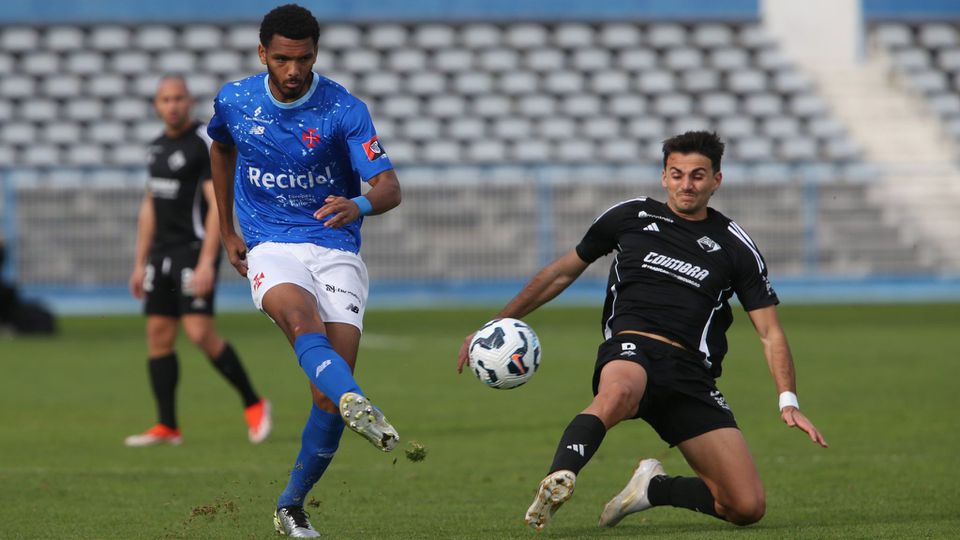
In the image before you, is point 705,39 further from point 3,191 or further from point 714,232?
point 714,232

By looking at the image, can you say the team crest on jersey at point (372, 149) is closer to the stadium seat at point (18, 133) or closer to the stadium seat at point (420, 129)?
the stadium seat at point (420, 129)

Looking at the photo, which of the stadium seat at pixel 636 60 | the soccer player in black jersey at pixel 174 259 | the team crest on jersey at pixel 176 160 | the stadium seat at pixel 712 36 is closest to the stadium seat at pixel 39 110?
the stadium seat at pixel 636 60

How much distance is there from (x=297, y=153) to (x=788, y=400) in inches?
85.6

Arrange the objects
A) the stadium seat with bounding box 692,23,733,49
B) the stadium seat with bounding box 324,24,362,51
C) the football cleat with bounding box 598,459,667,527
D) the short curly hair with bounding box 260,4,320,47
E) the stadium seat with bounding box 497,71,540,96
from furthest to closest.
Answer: the stadium seat with bounding box 692,23,733,49, the stadium seat with bounding box 324,24,362,51, the stadium seat with bounding box 497,71,540,96, the football cleat with bounding box 598,459,667,527, the short curly hair with bounding box 260,4,320,47

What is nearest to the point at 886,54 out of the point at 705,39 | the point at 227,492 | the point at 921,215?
the point at 705,39

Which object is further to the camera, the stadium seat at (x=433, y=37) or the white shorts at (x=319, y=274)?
the stadium seat at (x=433, y=37)

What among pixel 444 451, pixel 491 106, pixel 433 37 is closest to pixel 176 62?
pixel 433 37

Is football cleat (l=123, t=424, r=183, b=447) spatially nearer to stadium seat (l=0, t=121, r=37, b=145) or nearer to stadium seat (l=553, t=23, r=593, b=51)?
stadium seat (l=0, t=121, r=37, b=145)

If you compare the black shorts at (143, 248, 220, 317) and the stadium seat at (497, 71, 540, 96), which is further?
the stadium seat at (497, 71, 540, 96)

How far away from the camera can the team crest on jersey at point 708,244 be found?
622cm

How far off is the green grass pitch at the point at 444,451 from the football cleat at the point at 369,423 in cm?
43

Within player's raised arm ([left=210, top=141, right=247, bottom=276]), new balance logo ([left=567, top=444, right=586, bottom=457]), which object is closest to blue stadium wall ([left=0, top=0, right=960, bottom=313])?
player's raised arm ([left=210, top=141, right=247, bottom=276])

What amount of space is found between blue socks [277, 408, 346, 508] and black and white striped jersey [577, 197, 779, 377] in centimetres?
123

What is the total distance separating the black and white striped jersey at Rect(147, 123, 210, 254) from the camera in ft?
31.2
